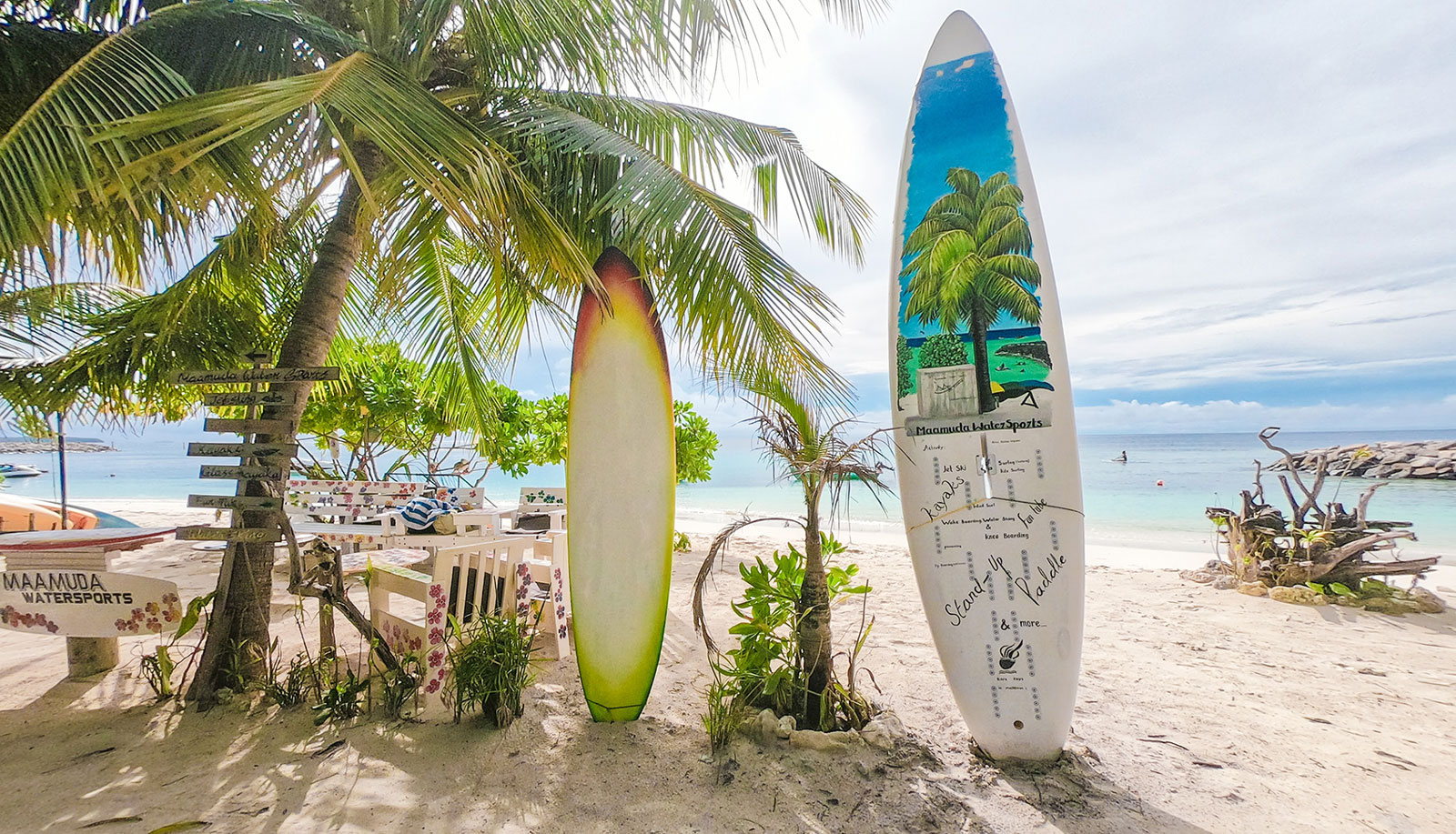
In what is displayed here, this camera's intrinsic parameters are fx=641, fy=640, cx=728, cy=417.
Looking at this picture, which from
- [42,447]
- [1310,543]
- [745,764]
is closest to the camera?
[745,764]

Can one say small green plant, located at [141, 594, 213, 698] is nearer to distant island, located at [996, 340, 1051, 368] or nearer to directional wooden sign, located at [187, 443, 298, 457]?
directional wooden sign, located at [187, 443, 298, 457]

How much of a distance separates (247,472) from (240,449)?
0.42ft

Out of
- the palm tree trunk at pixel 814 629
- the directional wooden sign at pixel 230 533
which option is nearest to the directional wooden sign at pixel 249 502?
the directional wooden sign at pixel 230 533

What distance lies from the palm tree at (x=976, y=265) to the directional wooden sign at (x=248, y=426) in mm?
3117

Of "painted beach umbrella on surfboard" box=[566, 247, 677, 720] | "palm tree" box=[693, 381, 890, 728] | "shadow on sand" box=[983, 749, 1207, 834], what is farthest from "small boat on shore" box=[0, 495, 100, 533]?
"shadow on sand" box=[983, 749, 1207, 834]

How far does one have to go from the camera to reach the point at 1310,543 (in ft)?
17.7

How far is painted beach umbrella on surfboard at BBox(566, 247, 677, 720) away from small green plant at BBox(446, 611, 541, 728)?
0.28m

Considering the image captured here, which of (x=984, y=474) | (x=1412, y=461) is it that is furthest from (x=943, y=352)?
(x=1412, y=461)

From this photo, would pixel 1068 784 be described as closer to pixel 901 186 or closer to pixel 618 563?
pixel 618 563

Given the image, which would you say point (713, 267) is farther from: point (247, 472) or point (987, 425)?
point (247, 472)

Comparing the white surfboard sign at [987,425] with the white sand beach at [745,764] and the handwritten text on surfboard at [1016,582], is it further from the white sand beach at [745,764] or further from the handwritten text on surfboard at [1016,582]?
the white sand beach at [745,764]

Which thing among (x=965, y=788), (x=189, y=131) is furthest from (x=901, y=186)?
(x=189, y=131)

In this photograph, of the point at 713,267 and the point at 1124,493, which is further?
the point at 1124,493

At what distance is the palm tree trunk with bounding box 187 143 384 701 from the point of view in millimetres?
3076
